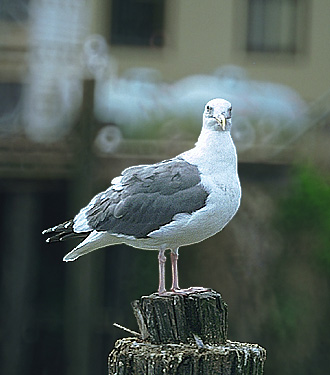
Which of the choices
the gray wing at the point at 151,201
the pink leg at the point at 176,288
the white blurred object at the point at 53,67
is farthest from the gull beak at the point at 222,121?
the white blurred object at the point at 53,67

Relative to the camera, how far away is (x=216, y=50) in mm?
16031

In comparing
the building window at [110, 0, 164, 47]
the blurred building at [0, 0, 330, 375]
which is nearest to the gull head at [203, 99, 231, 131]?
the blurred building at [0, 0, 330, 375]

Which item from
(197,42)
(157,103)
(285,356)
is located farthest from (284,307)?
(197,42)

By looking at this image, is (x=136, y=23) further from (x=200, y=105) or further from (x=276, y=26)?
(x=200, y=105)

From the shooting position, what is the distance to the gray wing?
3.88 meters

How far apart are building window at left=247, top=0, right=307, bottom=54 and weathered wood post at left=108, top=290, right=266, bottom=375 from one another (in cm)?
1342

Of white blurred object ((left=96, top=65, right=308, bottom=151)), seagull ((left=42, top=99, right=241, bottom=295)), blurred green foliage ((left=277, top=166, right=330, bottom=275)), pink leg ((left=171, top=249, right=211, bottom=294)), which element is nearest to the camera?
pink leg ((left=171, top=249, right=211, bottom=294))

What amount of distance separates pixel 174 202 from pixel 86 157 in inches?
232

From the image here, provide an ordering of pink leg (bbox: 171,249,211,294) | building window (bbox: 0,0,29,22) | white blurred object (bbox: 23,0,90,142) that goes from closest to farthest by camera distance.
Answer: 1. pink leg (bbox: 171,249,211,294)
2. white blurred object (bbox: 23,0,90,142)
3. building window (bbox: 0,0,29,22)

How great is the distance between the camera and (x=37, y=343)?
1037 centimetres

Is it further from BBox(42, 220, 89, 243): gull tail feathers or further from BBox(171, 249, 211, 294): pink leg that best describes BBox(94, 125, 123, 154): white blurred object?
BBox(42, 220, 89, 243): gull tail feathers

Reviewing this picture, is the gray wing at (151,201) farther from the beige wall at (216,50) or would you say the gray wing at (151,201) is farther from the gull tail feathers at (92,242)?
the beige wall at (216,50)

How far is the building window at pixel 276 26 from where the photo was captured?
54.1 feet

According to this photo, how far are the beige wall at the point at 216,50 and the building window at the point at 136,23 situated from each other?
125 mm
